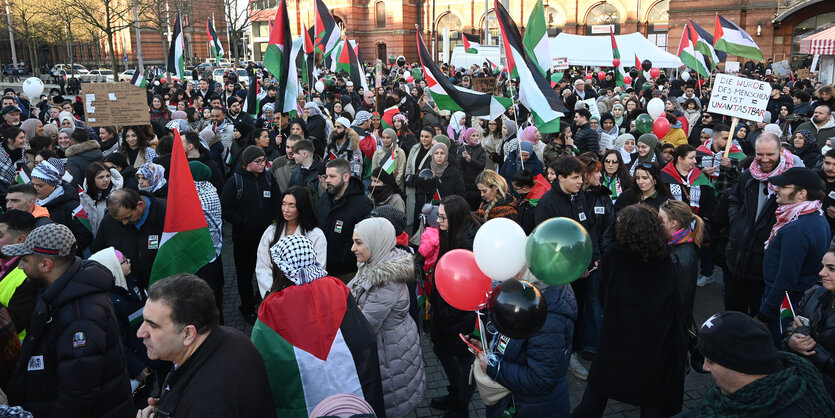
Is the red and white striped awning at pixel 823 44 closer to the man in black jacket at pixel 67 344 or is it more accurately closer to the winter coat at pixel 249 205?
the winter coat at pixel 249 205

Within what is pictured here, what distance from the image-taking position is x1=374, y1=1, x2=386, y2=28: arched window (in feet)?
173

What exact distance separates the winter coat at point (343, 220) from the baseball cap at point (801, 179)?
3376 millimetres

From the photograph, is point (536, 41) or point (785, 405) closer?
point (785, 405)

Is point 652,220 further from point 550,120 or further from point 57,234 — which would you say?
point 57,234

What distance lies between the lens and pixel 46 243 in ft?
9.64

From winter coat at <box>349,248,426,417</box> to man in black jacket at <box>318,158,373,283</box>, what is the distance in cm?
162

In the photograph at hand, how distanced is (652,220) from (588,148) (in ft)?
19.1

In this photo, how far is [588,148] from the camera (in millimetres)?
8734

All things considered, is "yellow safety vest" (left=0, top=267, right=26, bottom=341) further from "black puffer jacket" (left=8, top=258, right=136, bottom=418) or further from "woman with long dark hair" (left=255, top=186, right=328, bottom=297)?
"woman with long dark hair" (left=255, top=186, right=328, bottom=297)

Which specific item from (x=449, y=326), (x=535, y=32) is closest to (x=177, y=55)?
(x=535, y=32)

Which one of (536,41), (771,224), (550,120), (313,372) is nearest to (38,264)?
(313,372)

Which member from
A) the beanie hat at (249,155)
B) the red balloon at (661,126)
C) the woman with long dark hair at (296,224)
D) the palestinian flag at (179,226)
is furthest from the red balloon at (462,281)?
the red balloon at (661,126)

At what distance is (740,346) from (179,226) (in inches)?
142

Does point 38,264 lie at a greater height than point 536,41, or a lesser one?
lesser
